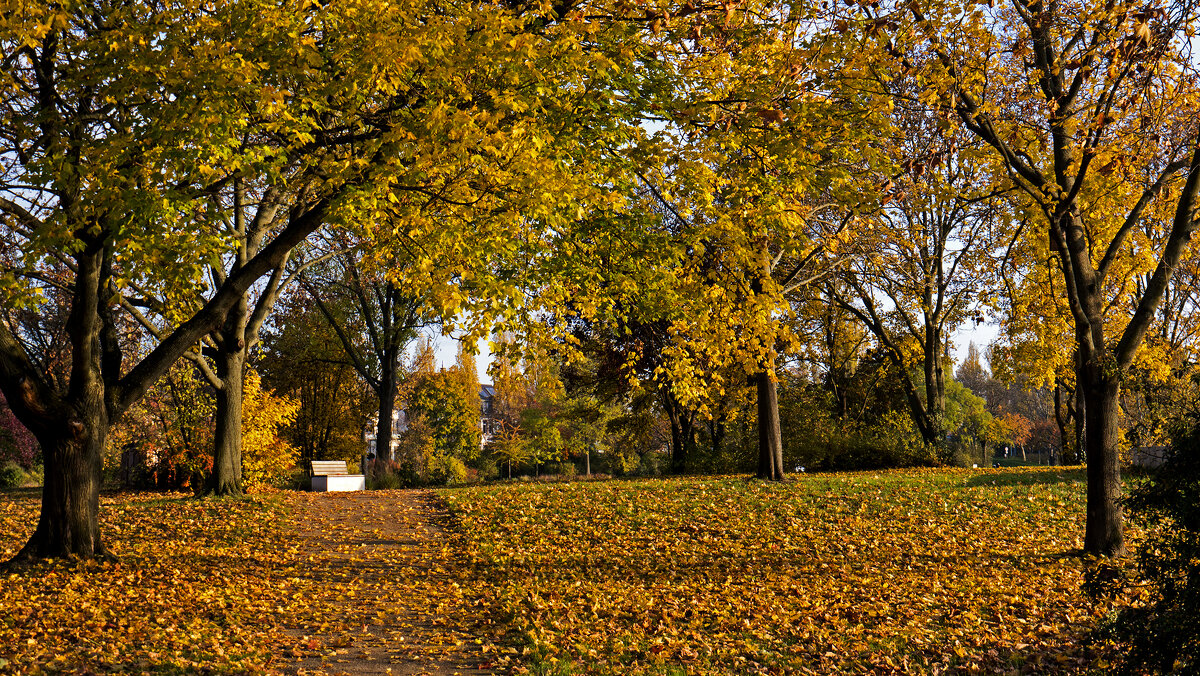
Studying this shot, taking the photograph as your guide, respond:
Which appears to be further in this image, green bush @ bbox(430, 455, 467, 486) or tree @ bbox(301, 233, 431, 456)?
green bush @ bbox(430, 455, 467, 486)

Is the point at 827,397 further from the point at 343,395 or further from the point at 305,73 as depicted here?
the point at 305,73

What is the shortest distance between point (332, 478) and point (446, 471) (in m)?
9.94

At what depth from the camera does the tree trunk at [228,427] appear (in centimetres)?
1566

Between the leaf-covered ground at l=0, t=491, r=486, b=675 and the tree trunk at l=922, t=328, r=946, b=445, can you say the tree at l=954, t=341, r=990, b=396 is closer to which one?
the tree trunk at l=922, t=328, r=946, b=445

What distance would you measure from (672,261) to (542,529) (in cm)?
463

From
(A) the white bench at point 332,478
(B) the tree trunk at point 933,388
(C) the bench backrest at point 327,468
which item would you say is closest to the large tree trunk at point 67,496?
(A) the white bench at point 332,478

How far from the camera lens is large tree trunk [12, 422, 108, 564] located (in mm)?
8961

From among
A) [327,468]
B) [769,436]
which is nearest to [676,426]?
[769,436]

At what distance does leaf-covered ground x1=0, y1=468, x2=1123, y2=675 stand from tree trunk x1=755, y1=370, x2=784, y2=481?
2.37 m

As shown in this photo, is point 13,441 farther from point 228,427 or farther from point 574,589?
point 574,589

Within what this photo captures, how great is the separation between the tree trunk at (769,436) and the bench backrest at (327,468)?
11568mm

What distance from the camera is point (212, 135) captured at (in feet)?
23.5

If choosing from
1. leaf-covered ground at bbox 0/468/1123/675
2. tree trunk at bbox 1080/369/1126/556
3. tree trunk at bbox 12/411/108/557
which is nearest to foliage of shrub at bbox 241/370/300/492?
leaf-covered ground at bbox 0/468/1123/675

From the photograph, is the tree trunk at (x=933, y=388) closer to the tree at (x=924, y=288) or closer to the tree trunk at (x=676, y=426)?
the tree at (x=924, y=288)
